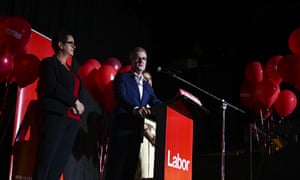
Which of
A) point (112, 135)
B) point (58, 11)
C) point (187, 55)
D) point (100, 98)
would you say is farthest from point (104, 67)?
point (187, 55)

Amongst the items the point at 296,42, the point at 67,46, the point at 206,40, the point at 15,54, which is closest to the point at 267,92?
the point at 296,42

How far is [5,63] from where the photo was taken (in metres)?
3.04

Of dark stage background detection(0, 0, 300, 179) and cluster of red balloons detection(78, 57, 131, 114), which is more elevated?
dark stage background detection(0, 0, 300, 179)

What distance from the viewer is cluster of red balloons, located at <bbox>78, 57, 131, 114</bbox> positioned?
3.96 metres

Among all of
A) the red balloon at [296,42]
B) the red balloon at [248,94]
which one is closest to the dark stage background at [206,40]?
the red balloon at [248,94]

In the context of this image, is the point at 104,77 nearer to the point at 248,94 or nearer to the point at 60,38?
the point at 60,38

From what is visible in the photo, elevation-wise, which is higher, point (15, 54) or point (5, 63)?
point (15, 54)

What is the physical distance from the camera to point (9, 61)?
10.1 ft

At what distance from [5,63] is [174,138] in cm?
135

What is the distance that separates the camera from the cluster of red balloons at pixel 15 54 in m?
3.05

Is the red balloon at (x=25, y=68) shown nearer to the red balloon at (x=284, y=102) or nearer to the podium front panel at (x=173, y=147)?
the podium front panel at (x=173, y=147)

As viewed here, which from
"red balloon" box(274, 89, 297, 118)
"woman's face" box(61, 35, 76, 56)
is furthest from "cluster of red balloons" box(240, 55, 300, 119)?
"woman's face" box(61, 35, 76, 56)

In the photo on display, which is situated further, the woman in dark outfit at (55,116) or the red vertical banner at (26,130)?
the red vertical banner at (26,130)

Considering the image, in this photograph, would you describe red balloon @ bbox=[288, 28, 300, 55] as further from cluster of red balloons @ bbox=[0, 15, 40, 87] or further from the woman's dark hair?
cluster of red balloons @ bbox=[0, 15, 40, 87]
